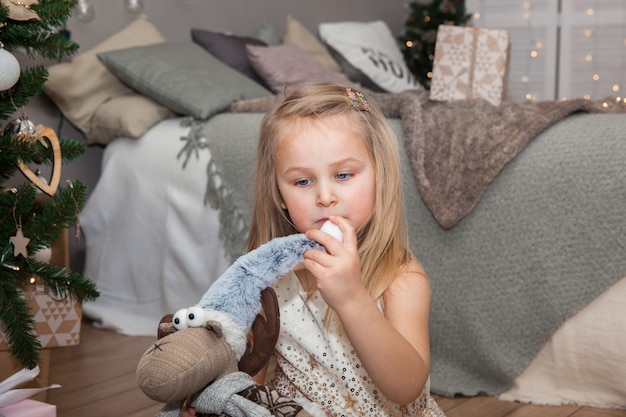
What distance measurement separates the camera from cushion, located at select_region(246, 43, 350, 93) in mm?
2701

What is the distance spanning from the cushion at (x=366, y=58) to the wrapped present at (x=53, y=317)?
1.74 m

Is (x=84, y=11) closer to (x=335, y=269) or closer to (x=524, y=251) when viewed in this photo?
(x=524, y=251)

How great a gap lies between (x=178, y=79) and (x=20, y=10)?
0.99 meters

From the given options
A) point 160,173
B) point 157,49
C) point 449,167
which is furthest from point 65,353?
point 449,167

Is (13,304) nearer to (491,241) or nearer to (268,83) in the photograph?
(491,241)

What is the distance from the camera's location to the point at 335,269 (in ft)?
3.07

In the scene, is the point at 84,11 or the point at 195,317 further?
the point at 84,11

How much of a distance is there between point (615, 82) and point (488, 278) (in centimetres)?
231

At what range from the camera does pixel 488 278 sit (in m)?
1.73

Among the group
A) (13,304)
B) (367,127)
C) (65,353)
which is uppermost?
(367,127)

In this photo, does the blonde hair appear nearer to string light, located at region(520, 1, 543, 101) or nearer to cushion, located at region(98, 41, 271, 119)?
cushion, located at region(98, 41, 271, 119)

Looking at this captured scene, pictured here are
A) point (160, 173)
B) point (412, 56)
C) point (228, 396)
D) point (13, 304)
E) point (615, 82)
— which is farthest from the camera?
point (412, 56)

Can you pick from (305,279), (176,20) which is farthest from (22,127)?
(176,20)

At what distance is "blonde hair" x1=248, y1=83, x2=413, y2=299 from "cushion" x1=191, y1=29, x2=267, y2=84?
1.59m
